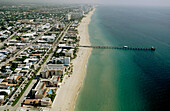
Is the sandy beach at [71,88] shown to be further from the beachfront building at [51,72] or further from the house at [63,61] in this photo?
the house at [63,61]

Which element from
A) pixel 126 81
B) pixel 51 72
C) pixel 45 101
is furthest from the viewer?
pixel 126 81

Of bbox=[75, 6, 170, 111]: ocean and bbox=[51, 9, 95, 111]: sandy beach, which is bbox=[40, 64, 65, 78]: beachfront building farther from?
bbox=[75, 6, 170, 111]: ocean

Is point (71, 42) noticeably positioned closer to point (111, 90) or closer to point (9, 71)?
point (9, 71)

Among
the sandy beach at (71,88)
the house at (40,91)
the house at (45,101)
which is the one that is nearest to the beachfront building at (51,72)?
the sandy beach at (71,88)

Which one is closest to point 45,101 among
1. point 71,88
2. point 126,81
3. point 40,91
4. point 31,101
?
point 31,101

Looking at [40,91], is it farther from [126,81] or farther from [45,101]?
[126,81]

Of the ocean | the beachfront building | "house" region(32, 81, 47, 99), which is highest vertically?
the beachfront building

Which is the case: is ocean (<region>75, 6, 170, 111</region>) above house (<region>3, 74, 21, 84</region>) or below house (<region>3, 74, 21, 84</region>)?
below

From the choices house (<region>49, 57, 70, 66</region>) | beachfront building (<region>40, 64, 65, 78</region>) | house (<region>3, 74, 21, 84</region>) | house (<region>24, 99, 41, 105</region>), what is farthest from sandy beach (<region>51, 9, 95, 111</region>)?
house (<region>3, 74, 21, 84</region>)

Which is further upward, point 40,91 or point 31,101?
point 40,91

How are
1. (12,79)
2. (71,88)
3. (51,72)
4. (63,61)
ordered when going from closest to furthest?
(71,88)
(12,79)
(51,72)
(63,61)

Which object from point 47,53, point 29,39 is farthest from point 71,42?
point 29,39
